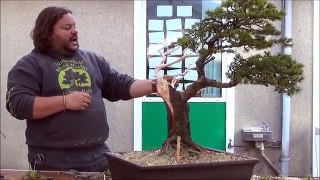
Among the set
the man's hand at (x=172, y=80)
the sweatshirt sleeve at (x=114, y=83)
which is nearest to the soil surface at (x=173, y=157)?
the man's hand at (x=172, y=80)

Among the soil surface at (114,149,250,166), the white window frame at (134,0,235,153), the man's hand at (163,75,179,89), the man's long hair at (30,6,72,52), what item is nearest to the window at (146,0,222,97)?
the white window frame at (134,0,235,153)

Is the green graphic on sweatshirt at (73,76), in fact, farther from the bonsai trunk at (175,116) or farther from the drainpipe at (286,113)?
the drainpipe at (286,113)

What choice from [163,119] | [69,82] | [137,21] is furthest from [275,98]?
[69,82]

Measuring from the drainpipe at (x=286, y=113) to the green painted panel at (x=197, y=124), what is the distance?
0.53 metres

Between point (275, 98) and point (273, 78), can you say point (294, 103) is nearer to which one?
point (275, 98)

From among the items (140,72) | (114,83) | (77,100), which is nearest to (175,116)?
(77,100)

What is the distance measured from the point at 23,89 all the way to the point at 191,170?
0.88 m

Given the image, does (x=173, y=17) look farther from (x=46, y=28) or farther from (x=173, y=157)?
(x=173, y=157)

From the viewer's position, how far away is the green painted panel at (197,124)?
4.25 metres

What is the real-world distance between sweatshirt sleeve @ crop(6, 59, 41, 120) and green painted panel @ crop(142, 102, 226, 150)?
2315mm

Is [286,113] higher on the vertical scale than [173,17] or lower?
lower

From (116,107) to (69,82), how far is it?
2209mm

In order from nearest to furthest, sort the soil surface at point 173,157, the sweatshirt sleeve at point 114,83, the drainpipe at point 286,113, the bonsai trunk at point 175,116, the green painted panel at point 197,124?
the soil surface at point 173,157, the bonsai trunk at point 175,116, the sweatshirt sleeve at point 114,83, the drainpipe at point 286,113, the green painted panel at point 197,124

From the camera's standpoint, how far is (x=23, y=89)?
1.92m
